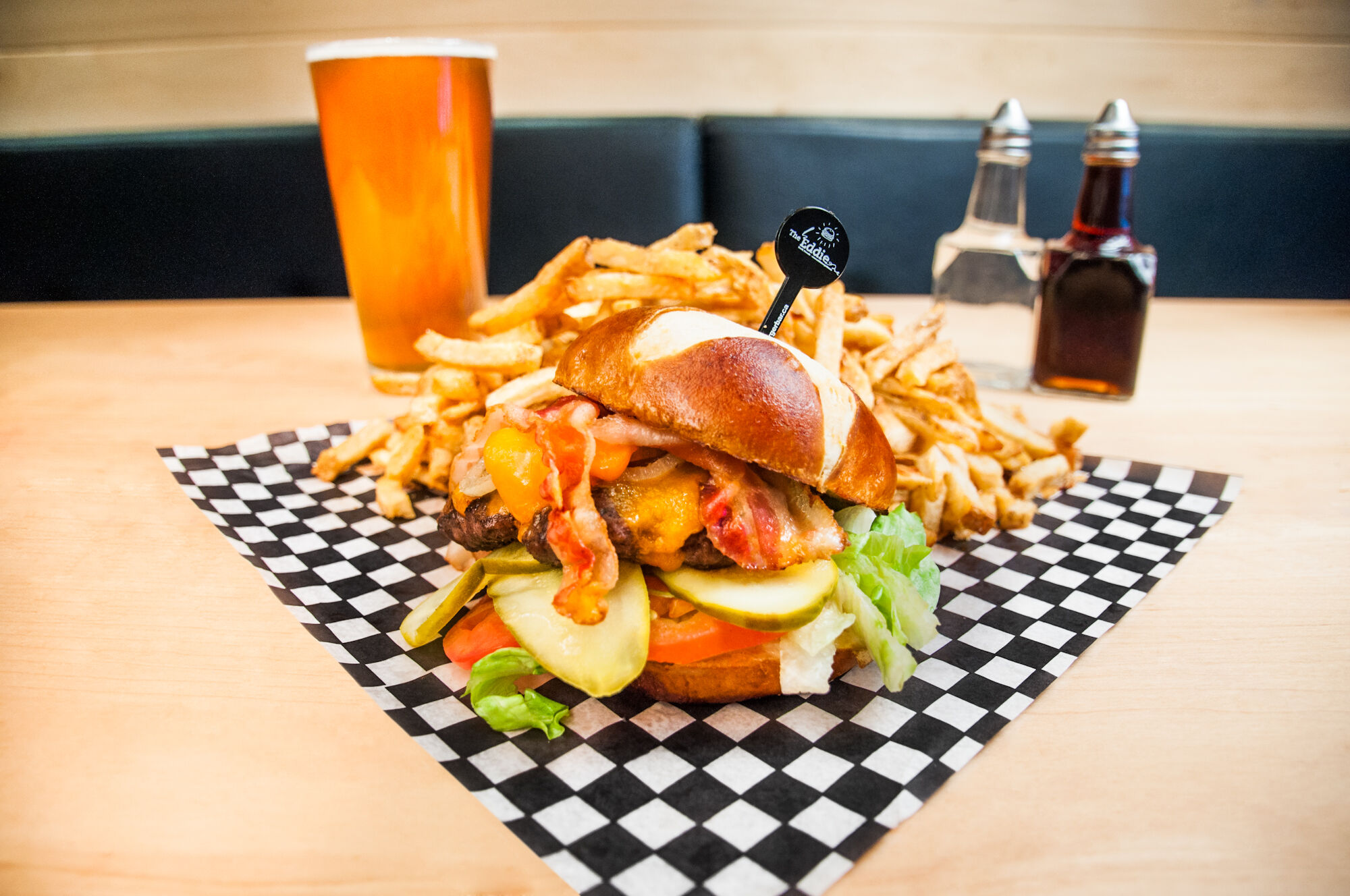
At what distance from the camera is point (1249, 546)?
1.67 metres

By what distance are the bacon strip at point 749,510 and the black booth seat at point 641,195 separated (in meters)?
2.85

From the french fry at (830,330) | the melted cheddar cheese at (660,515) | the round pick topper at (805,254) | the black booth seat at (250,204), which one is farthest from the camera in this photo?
the black booth seat at (250,204)

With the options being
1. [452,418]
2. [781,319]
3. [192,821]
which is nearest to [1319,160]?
[781,319]

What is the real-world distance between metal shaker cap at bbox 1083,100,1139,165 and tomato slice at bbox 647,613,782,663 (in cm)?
166

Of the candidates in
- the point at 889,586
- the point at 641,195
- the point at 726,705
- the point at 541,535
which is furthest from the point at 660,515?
the point at 641,195

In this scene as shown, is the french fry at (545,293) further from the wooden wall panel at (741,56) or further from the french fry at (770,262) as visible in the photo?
the wooden wall panel at (741,56)

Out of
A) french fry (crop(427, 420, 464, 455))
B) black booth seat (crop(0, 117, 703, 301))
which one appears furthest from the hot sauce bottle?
black booth seat (crop(0, 117, 703, 301))

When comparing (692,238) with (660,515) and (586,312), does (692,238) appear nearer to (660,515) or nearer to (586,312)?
(586,312)

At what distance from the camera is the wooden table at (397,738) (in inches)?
34.4

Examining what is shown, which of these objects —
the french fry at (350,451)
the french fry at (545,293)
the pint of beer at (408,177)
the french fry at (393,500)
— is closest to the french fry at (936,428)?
the french fry at (545,293)

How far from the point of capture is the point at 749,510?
125 cm

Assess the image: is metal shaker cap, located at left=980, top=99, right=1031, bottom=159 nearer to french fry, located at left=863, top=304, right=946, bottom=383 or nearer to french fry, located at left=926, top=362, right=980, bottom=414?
french fry, located at left=863, top=304, right=946, bottom=383

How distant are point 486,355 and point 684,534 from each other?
0.70m

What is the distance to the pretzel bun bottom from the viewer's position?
122 cm
